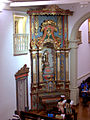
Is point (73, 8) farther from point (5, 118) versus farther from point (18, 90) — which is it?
point (5, 118)

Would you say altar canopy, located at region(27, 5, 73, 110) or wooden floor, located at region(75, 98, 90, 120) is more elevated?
altar canopy, located at region(27, 5, 73, 110)

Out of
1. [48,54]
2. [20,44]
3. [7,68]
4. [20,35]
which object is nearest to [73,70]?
[48,54]

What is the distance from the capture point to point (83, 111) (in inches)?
562

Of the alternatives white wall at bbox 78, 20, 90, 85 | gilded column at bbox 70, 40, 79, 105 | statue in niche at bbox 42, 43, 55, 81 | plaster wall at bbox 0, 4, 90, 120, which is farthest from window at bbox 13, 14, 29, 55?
white wall at bbox 78, 20, 90, 85

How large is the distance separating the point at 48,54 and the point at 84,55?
5.01m

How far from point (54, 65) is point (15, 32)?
112 inches

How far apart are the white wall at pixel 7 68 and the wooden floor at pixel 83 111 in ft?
10.9

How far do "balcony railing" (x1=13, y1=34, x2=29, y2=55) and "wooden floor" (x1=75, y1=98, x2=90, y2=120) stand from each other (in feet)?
12.9

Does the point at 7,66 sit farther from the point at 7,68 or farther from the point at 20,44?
the point at 20,44

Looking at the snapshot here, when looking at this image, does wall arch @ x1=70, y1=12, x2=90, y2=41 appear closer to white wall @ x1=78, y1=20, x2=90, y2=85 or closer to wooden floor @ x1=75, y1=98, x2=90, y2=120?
white wall @ x1=78, y1=20, x2=90, y2=85

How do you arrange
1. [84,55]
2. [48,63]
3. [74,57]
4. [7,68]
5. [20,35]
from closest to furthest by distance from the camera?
[7,68]
[20,35]
[48,63]
[74,57]
[84,55]

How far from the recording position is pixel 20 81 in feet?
41.3

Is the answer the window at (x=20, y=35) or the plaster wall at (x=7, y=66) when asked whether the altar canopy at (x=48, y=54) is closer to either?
the window at (x=20, y=35)

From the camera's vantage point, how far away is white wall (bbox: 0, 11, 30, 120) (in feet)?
36.4
